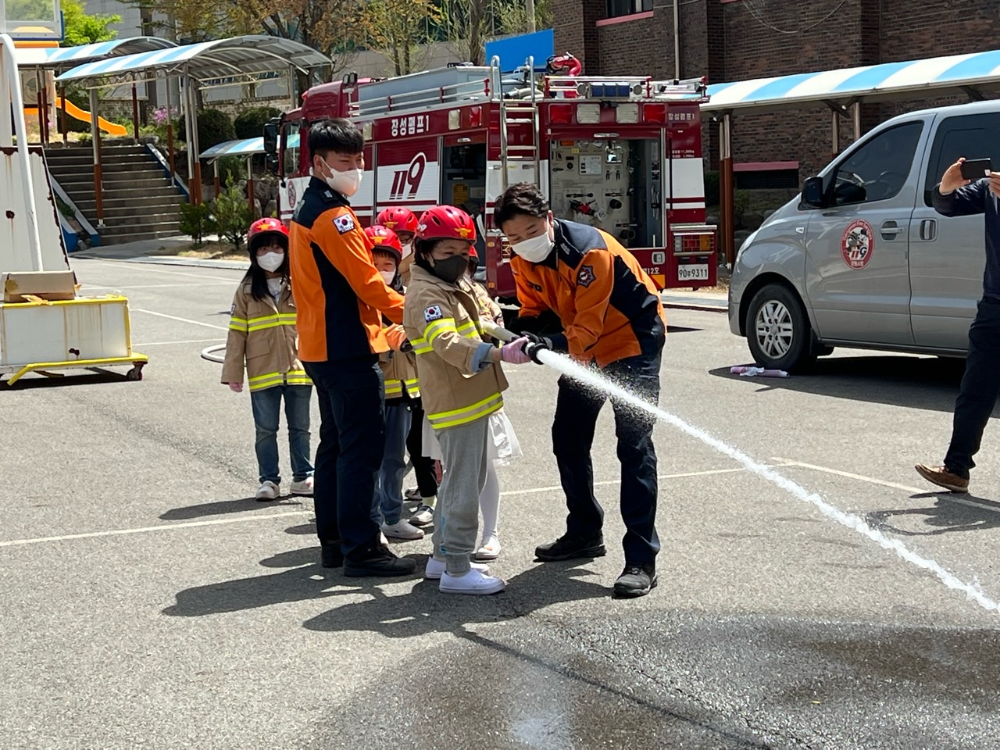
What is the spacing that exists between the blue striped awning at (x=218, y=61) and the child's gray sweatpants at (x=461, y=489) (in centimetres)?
2933

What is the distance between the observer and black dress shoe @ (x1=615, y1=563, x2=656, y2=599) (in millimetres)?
5547

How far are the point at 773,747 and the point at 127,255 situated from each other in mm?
35629

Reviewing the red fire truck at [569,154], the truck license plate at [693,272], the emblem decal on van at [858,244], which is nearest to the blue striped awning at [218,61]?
the red fire truck at [569,154]

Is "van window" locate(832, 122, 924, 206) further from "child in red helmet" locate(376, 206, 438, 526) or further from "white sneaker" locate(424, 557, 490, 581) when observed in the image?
"white sneaker" locate(424, 557, 490, 581)

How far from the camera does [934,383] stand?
453 inches

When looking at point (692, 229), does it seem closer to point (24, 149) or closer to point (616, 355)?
point (24, 149)

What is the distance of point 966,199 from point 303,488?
403 cm

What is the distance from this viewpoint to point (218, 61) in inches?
1435

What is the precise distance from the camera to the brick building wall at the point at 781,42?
84.3 ft

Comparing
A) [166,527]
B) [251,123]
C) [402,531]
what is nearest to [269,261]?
[166,527]

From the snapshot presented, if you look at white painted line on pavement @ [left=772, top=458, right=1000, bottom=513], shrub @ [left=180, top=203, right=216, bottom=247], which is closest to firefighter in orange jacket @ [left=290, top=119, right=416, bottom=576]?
white painted line on pavement @ [left=772, top=458, right=1000, bottom=513]

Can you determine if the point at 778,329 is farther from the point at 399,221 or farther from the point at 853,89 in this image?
the point at 853,89

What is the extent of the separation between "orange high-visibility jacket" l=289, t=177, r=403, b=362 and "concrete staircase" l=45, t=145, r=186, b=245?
3707 cm

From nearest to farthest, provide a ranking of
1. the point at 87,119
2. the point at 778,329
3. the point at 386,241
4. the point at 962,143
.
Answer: the point at 386,241
the point at 962,143
the point at 778,329
the point at 87,119
